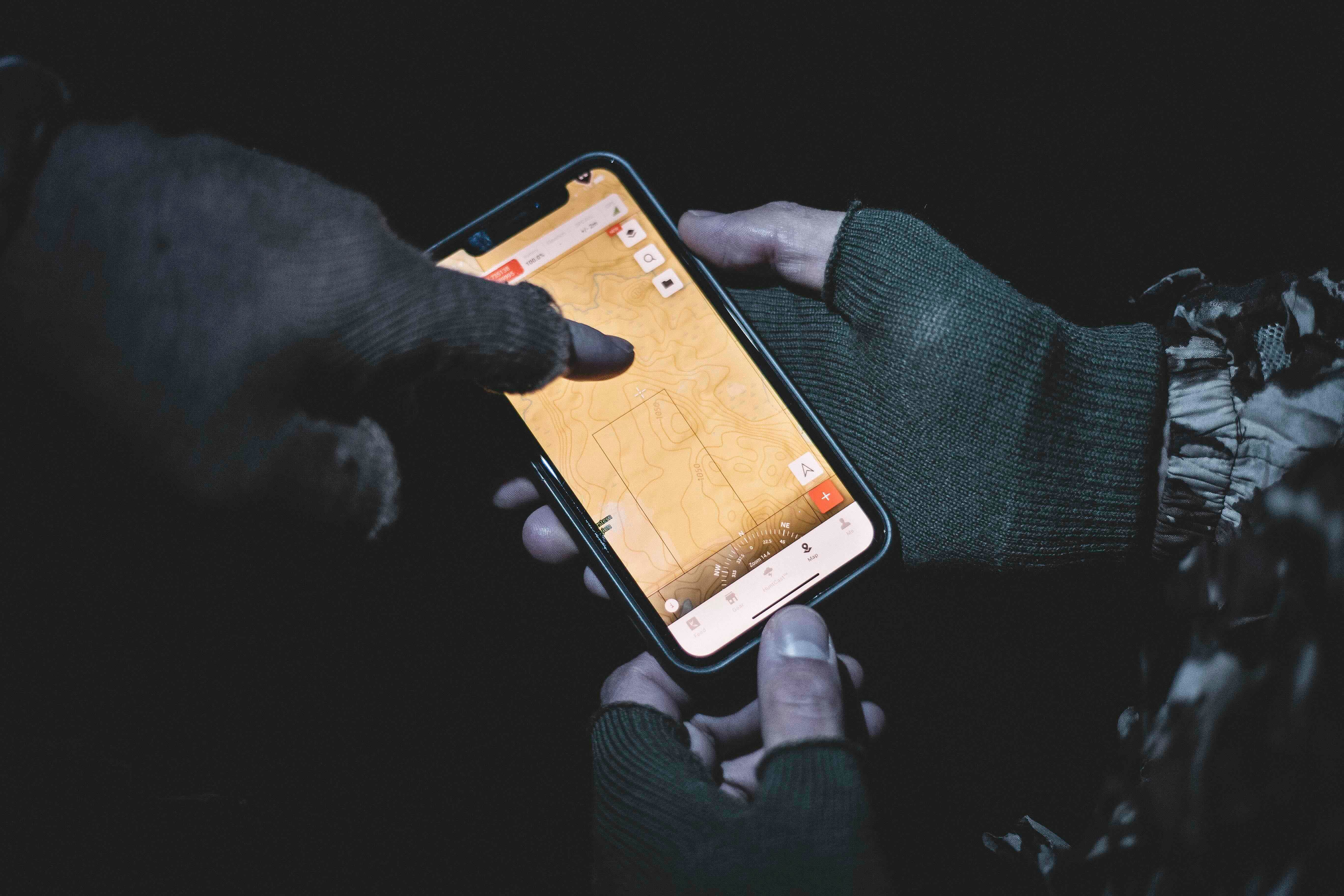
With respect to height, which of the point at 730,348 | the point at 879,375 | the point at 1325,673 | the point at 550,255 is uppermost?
the point at 550,255

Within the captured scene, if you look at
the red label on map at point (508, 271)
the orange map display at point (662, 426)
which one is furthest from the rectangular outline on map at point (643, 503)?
the red label on map at point (508, 271)

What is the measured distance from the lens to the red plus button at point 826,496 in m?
0.74

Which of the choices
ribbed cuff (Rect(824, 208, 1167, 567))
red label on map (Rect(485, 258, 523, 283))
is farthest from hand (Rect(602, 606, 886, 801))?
red label on map (Rect(485, 258, 523, 283))

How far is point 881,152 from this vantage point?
0.93 m

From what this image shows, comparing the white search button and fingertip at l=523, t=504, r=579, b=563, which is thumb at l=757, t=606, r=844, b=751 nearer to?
fingertip at l=523, t=504, r=579, b=563

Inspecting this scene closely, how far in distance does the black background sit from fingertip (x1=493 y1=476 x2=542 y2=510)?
7 centimetres

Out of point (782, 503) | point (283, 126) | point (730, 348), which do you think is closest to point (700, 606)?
point (782, 503)

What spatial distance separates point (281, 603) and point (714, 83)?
0.97m

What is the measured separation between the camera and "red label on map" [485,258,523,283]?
29.7 inches

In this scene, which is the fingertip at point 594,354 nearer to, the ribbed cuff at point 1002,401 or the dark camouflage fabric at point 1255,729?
the ribbed cuff at point 1002,401

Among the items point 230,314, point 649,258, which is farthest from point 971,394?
point 230,314

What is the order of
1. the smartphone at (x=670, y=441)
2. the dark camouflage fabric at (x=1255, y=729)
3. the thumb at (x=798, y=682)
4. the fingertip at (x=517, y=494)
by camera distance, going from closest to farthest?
the dark camouflage fabric at (x=1255, y=729) → the thumb at (x=798, y=682) → the smartphone at (x=670, y=441) → the fingertip at (x=517, y=494)

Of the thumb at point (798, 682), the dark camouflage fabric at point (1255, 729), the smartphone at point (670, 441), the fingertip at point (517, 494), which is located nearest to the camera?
the dark camouflage fabric at point (1255, 729)

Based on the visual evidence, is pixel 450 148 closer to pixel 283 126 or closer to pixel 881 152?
pixel 283 126
